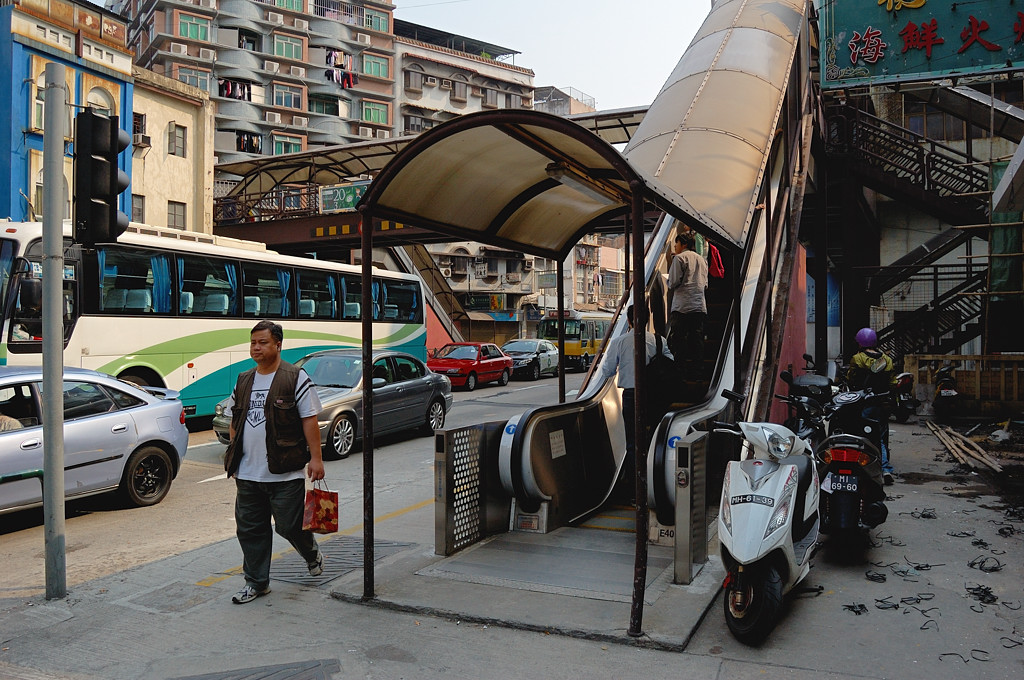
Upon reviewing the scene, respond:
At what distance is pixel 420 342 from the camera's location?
22625mm

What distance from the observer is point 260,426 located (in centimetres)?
554

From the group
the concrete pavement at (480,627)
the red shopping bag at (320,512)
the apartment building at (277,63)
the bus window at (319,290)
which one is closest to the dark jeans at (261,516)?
the red shopping bag at (320,512)

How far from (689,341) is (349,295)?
1099 centimetres

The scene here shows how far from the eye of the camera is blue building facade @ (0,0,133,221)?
2303cm

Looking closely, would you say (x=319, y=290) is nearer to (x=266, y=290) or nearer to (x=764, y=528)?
(x=266, y=290)

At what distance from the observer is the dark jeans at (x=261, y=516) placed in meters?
5.46

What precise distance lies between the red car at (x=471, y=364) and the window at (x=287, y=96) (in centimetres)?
4458

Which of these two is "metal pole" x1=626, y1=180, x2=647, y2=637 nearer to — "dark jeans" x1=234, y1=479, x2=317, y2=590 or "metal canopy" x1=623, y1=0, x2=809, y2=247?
"metal canopy" x1=623, y1=0, x2=809, y2=247

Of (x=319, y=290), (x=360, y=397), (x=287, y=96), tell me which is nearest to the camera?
(x=360, y=397)

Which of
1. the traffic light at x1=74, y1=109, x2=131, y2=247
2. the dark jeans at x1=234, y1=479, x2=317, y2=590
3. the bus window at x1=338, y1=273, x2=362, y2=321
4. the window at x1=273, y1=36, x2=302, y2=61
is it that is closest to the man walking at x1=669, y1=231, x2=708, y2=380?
the dark jeans at x1=234, y1=479, x2=317, y2=590

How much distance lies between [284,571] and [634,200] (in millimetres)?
3731

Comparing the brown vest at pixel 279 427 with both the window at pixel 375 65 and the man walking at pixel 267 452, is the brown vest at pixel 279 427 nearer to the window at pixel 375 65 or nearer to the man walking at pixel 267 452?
the man walking at pixel 267 452

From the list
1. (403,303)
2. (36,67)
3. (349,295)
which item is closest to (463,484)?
(349,295)

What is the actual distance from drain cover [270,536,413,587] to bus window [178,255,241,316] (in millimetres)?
8921
